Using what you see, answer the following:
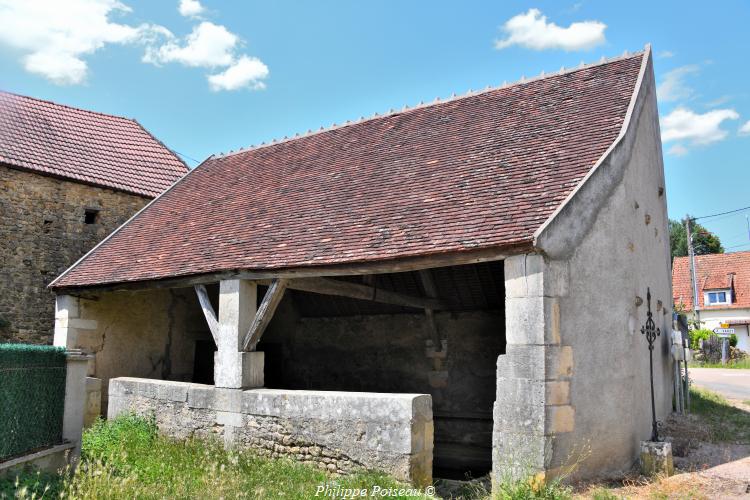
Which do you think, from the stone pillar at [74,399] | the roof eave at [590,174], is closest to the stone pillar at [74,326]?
the stone pillar at [74,399]

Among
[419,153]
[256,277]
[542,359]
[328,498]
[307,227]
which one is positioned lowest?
[328,498]

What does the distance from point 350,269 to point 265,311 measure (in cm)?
135

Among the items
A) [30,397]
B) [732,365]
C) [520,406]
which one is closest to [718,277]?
[732,365]

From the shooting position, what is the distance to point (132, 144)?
14797mm

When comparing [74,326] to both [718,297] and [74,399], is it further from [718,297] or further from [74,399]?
[718,297]

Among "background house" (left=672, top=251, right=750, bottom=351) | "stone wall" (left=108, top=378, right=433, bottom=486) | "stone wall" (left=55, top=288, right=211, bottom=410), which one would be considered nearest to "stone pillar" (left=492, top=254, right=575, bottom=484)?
"stone wall" (left=108, top=378, right=433, bottom=486)

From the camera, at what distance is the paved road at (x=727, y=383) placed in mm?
13461

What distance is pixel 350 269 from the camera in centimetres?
675

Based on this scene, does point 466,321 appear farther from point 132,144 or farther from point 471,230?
point 132,144

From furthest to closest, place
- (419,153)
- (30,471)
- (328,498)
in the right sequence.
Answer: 1. (419,153)
2. (30,471)
3. (328,498)

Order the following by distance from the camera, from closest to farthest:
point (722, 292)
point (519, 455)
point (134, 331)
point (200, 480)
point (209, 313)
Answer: point (519, 455) < point (200, 480) < point (209, 313) < point (134, 331) < point (722, 292)

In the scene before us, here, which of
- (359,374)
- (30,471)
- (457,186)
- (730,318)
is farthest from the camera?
(730,318)

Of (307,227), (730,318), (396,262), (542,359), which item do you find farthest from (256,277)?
(730,318)

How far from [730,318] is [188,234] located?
27.9 m
